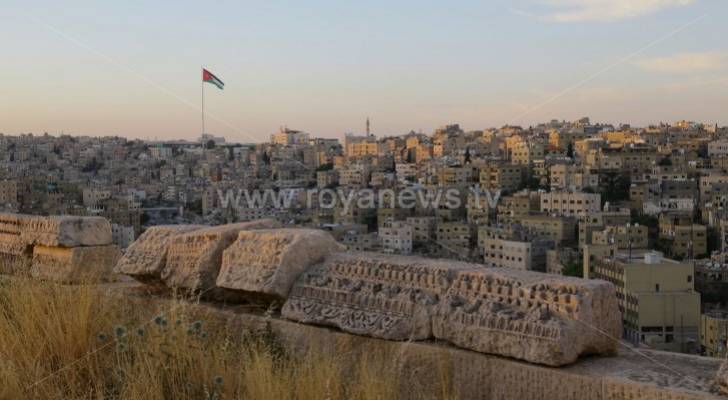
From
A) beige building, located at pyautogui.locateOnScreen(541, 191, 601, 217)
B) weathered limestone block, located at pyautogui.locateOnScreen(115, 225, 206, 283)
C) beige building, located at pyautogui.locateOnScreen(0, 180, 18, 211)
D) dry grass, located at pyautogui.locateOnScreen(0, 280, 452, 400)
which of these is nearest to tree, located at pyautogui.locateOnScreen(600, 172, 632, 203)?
beige building, located at pyautogui.locateOnScreen(541, 191, 601, 217)

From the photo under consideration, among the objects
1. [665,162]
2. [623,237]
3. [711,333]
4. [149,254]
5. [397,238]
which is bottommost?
[711,333]

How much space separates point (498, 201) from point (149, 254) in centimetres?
4864

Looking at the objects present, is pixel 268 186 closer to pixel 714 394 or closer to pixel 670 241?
pixel 670 241

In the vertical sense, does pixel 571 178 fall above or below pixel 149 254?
above

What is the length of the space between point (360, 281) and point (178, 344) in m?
1.13

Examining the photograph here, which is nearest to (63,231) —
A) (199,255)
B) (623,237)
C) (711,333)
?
(199,255)

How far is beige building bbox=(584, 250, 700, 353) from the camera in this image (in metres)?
21.5

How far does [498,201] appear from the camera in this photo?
53.1 meters

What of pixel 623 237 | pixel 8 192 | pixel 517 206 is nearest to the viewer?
pixel 623 237

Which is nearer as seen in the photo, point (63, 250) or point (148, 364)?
point (148, 364)

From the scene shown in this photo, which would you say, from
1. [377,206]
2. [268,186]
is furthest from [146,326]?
[268,186]

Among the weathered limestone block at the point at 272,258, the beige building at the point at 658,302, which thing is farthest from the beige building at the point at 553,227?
the weathered limestone block at the point at 272,258

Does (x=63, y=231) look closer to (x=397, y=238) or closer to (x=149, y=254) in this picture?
(x=149, y=254)

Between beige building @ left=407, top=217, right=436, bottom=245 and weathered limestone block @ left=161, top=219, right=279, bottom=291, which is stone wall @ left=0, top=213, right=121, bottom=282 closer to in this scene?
weathered limestone block @ left=161, top=219, right=279, bottom=291
